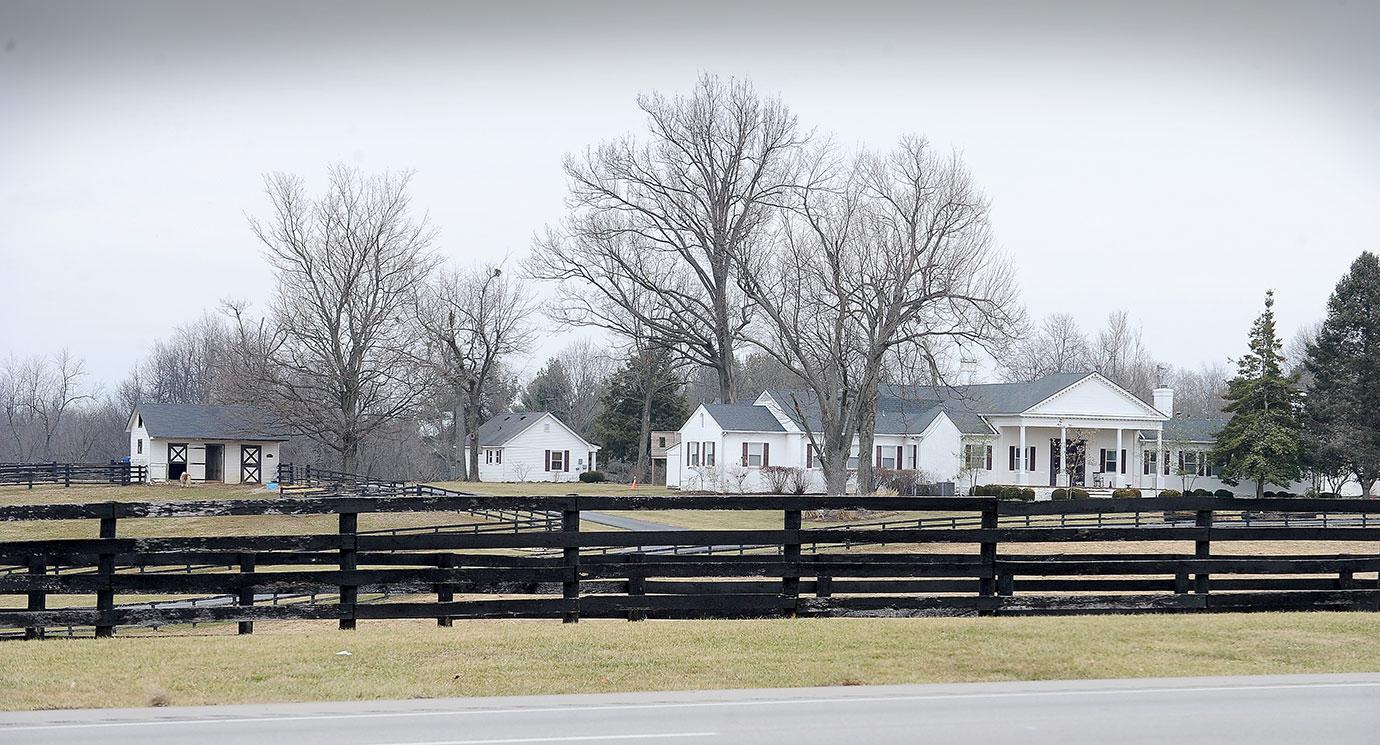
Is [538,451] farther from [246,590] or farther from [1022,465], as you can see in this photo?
[246,590]

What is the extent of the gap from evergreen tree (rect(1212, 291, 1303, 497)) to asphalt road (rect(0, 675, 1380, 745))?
54.1 m

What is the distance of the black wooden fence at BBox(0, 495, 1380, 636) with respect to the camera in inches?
476

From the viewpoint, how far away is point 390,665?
422 inches

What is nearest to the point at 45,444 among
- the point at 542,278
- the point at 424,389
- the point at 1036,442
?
the point at 424,389

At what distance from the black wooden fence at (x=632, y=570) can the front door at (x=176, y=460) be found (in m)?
57.6

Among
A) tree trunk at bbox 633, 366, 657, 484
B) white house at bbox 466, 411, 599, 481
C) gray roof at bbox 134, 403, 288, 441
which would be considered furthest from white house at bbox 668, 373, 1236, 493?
gray roof at bbox 134, 403, 288, 441

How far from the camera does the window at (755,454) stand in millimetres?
65562

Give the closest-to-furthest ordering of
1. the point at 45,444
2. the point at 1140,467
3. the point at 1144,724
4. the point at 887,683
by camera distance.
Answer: the point at 1144,724
the point at 887,683
the point at 1140,467
the point at 45,444

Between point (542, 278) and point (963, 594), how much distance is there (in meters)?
48.1

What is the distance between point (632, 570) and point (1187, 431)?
208 feet

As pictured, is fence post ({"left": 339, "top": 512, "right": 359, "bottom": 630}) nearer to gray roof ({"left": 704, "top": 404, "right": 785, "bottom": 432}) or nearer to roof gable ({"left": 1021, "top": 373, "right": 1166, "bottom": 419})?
gray roof ({"left": 704, "top": 404, "right": 785, "bottom": 432})

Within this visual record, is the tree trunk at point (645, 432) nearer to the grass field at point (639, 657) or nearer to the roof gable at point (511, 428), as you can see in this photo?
the roof gable at point (511, 428)

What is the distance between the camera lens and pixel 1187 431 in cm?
7031

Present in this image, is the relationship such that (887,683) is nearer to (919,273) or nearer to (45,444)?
(919,273)
